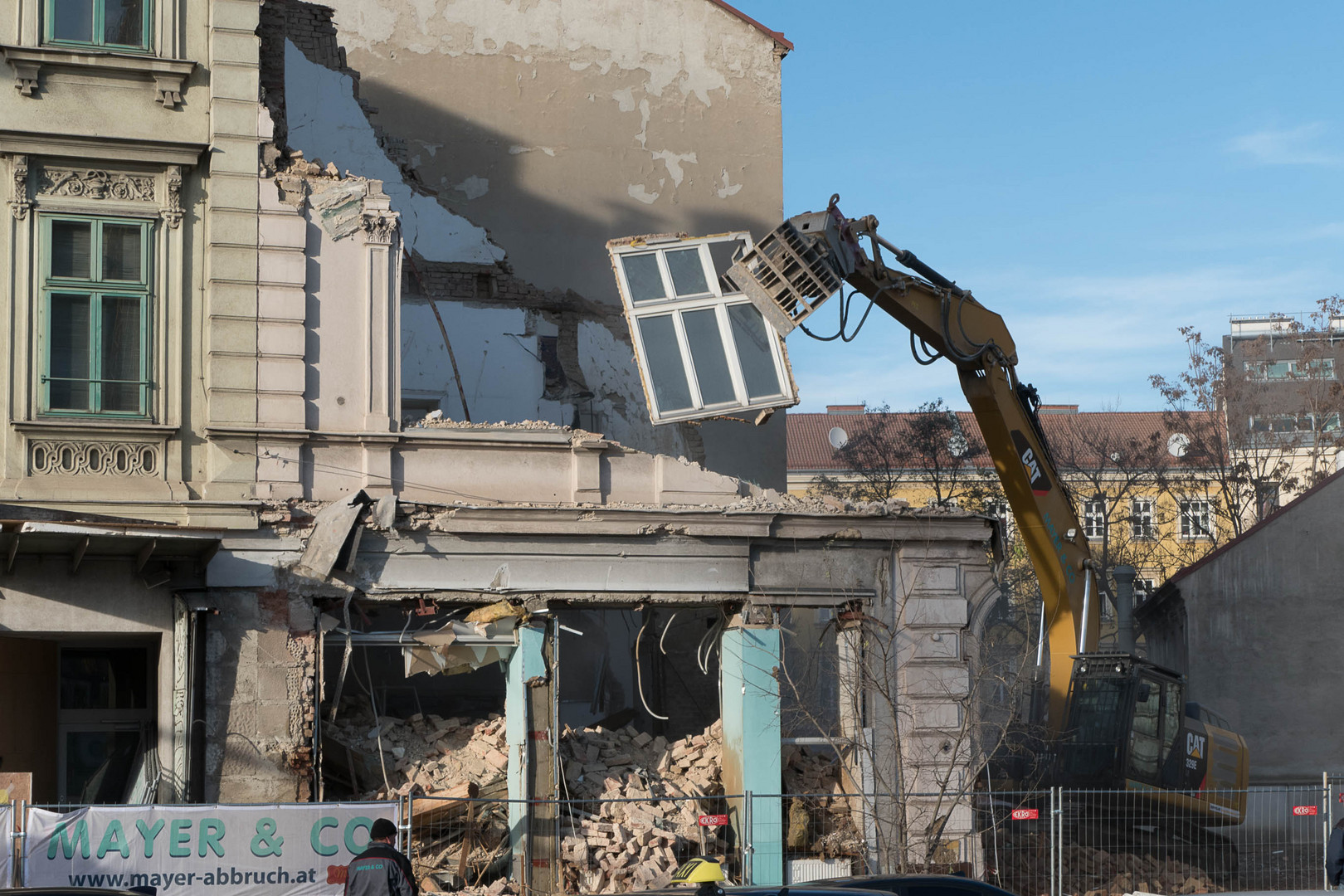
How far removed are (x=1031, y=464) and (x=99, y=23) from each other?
1130 cm

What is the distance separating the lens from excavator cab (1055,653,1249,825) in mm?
17375

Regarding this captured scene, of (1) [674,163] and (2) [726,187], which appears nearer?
(1) [674,163]

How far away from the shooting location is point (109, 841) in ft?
36.3

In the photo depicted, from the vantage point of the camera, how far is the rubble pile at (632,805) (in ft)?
45.2

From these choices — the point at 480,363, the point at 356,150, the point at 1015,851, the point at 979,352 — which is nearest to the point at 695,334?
the point at 979,352

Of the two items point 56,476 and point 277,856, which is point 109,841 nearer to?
point 277,856

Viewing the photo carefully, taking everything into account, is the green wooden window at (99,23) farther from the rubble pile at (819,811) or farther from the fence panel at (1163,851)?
the fence panel at (1163,851)

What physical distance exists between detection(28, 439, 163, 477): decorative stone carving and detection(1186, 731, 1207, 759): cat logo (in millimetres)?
12722

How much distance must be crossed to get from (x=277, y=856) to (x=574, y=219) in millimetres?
13370

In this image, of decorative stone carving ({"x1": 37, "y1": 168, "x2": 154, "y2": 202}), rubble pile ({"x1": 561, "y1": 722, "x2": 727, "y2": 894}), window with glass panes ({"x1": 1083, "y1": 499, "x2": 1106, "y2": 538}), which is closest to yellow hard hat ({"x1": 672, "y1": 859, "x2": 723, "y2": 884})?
rubble pile ({"x1": 561, "y1": 722, "x2": 727, "y2": 894})

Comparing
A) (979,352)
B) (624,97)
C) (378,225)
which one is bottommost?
(979,352)

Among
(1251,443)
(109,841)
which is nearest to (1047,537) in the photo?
(109,841)

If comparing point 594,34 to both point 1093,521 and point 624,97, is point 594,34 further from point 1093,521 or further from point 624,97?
point 1093,521

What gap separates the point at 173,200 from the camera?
14.1 meters
